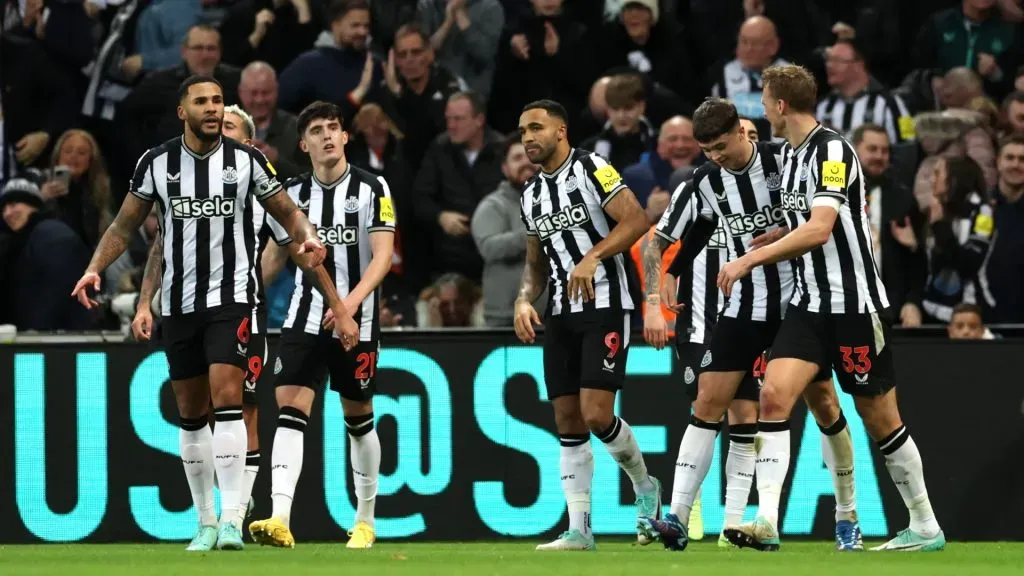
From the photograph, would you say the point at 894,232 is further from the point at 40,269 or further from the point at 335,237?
the point at 40,269

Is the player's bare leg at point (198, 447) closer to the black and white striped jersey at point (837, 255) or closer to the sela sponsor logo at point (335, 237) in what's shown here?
the sela sponsor logo at point (335, 237)

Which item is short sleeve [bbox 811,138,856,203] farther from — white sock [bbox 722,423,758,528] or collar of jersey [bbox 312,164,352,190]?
collar of jersey [bbox 312,164,352,190]

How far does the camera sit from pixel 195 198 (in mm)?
9016

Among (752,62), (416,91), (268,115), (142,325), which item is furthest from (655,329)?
(416,91)

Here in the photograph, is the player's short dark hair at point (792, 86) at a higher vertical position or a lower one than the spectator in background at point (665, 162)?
lower

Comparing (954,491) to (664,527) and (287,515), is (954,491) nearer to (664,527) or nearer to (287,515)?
(664,527)

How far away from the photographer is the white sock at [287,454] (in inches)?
372

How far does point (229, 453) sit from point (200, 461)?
406 millimetres

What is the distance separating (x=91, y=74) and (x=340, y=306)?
6161 mm

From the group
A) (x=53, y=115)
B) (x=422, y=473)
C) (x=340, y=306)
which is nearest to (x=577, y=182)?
(x=340, y=306)

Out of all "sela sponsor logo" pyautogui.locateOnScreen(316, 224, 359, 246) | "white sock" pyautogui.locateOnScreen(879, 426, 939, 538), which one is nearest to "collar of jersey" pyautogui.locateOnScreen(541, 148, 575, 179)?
"sela sponsor logo" pyautogui.locateOnScreen(316, 224, 359, 246)

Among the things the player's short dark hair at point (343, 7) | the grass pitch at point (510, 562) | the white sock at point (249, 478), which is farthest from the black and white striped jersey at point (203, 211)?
the player's short dark hair at point (343, 7)

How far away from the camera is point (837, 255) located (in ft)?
28.1

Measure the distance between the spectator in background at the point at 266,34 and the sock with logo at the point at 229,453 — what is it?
6340 mm
